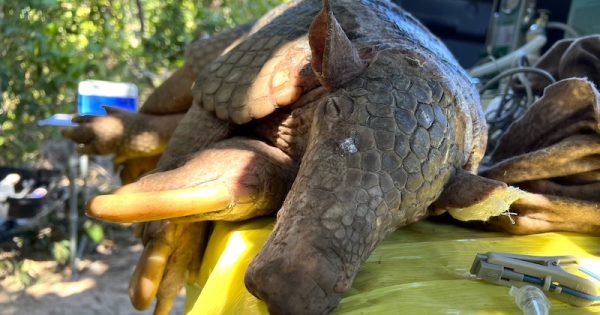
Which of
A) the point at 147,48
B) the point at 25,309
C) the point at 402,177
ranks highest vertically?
the point at 402,177

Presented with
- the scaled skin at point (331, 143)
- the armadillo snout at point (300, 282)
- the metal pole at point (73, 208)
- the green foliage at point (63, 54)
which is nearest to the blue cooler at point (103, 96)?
the green foliage at point (63, 54)

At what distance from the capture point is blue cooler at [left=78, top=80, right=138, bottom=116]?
81.3 inches

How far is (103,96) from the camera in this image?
6.97 feet

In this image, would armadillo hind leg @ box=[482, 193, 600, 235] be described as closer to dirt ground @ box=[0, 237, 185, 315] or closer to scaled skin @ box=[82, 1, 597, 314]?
scaled skin @ box=[82, 1, 597, 314]

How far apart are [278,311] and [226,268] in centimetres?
22

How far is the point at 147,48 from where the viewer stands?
3.58m

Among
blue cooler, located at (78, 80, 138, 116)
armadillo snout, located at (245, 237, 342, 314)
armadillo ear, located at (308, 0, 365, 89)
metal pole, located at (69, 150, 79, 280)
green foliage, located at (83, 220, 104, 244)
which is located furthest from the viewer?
green foliage, located at (83, 220, 104, 244)

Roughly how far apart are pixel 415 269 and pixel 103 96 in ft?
5.68

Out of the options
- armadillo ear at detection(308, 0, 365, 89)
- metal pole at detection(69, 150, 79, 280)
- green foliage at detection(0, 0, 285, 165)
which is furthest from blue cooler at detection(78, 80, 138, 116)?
armadillo ear at detection(308, 0, 365, 89)

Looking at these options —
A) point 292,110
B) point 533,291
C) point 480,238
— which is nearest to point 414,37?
point 292,110

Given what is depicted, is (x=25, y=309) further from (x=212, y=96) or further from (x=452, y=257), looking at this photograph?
(x=452, y=257)

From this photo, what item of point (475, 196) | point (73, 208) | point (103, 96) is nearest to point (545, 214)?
point (475, 196)

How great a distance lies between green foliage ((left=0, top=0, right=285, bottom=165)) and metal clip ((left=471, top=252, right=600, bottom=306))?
2.28m

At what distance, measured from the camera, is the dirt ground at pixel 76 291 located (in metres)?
2.70
